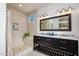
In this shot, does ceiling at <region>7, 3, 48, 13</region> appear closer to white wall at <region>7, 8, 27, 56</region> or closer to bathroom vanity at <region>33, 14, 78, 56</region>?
white wall at <region>7, 8, 27, 56</region>

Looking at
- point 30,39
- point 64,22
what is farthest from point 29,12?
point 64,22

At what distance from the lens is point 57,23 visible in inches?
68.7

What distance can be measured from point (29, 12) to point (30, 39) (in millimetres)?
421

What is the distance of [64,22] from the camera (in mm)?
1682

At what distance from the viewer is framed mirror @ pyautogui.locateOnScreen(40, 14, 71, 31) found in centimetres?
165

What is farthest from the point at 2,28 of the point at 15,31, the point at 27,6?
the point at 27,6

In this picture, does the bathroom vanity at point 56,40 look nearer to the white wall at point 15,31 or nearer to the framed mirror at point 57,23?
the framed mirror at point 57,23

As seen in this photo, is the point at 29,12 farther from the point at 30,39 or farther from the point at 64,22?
the point at 64,22

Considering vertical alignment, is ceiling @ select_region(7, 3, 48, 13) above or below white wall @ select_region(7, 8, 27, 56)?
above

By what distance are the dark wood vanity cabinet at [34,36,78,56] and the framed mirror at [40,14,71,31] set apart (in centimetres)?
16

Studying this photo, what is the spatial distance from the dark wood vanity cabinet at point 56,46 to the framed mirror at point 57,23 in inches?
6.2

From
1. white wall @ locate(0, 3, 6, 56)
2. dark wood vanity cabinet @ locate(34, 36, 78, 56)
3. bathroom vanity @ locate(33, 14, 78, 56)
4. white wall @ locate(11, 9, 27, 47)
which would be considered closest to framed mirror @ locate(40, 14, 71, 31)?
bathroom vanity @ locate(33, 14, 78, 56)

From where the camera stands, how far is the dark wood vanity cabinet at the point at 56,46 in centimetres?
161

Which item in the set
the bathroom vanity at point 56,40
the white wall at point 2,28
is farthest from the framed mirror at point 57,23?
the white wall at point 2,28
